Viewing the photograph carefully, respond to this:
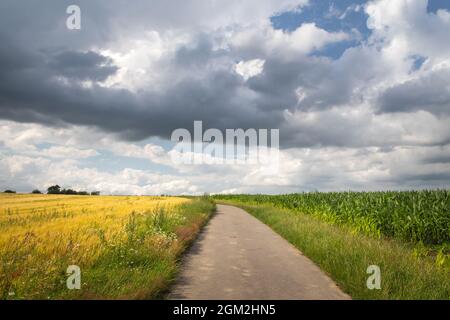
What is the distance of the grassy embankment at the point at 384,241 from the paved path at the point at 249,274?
23.8 inches

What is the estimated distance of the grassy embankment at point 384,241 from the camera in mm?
8898

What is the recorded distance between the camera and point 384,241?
1522 centimetres

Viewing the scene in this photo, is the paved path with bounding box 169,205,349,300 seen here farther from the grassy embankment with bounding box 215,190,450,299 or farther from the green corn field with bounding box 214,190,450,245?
the green corn field with bounding box 214,190,450,245

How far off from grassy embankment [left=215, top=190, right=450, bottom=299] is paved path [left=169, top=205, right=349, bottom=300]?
1.98 ft

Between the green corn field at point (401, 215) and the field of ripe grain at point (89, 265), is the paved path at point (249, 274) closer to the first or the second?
the field of ripe grain at point (89, 265)

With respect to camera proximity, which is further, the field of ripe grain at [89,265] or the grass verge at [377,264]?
the grass verge at [377,264]

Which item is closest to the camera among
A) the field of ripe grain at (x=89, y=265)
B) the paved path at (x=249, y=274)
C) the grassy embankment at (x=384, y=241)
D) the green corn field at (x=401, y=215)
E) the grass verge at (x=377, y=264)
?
the field of ripe grain at (x=89, y=265)

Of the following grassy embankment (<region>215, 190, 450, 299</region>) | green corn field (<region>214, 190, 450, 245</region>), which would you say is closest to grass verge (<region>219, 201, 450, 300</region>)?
grassy embankment (<region>215, 190, 450, 299</region>)

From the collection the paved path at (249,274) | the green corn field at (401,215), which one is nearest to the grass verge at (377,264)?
the paved path at (249,274)

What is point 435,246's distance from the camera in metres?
16.5

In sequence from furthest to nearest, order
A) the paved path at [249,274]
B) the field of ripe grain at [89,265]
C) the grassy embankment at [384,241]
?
the grassy embankment at [384,241]
the paved path at [249,274]
the field of ripe grain at [89,265]
